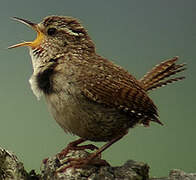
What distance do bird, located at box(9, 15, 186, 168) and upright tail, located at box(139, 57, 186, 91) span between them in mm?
570

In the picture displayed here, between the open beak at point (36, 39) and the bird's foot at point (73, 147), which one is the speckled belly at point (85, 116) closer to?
the bird's foot at point (73, 147)

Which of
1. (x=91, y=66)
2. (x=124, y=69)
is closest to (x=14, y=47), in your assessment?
(x=91, y=66)

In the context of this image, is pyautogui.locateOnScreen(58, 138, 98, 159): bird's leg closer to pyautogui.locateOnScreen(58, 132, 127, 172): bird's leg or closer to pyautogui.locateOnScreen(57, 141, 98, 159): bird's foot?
pyautogui.locateOnScreen(57, 141, 98, 159): bird's foot

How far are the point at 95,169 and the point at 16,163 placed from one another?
0.86m

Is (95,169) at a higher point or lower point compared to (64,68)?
lower

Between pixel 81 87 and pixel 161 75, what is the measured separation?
1.50 metres

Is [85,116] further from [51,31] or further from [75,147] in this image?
[51,31]

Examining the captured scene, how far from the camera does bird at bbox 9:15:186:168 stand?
352cm

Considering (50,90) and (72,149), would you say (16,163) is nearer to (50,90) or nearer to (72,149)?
(72,149)

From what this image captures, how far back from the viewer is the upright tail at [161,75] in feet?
14.9

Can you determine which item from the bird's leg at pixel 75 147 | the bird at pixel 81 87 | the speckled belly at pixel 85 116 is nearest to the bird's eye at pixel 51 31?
the bird at pixel 81 87

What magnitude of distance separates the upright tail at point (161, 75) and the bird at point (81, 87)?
57 cm

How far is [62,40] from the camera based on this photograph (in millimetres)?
3820

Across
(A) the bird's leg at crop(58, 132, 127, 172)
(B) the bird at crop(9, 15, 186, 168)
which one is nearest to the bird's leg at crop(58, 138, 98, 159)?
(B) the bird at crop(9, 15, 186, 168)
